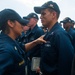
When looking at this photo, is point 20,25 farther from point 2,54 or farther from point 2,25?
point 2,54

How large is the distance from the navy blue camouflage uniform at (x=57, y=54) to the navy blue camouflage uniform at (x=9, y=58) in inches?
25.5

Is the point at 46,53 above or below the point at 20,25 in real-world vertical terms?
below

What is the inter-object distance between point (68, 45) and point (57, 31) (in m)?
0.27

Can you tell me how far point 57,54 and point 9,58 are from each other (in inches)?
39.4

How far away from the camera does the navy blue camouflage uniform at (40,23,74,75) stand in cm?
350

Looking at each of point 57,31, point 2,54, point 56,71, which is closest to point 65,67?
point 56,71

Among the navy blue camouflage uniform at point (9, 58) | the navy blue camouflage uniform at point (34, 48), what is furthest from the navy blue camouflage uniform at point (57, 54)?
the navy blue camouflage uniform at point (34, 48)

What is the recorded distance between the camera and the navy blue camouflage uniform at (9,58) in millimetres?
2736

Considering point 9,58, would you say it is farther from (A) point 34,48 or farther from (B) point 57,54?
(A) point 34,48

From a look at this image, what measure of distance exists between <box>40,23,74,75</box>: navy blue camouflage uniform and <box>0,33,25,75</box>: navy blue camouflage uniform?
2.12 feet

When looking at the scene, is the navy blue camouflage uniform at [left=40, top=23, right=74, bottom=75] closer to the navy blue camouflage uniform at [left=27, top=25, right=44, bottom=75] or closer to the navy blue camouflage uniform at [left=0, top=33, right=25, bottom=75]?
the navy blue camouflage uniform at [left=0, top=33, right=25, bottom=75]

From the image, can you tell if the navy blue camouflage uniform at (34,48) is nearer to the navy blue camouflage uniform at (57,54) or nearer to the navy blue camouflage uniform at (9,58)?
the navy blue camouflage uniform at (57,54)

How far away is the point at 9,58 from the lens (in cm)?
280

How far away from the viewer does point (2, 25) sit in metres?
3.12
